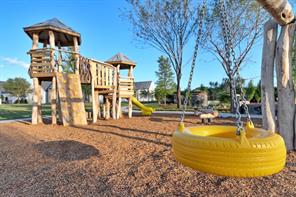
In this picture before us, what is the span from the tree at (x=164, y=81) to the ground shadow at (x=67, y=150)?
30559 mm

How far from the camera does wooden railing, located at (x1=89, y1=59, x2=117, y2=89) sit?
1094 centimetres

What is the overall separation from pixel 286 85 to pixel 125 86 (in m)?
10.1

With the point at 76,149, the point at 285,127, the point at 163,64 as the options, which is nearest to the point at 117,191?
the point at 76,149

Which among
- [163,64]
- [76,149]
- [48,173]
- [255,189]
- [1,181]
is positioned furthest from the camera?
[163,64]

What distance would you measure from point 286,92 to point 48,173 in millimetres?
5403

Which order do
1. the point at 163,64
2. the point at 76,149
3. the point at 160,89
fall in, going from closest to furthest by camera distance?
the point at 76,149 → the point at 160,89 → the point at 163,64

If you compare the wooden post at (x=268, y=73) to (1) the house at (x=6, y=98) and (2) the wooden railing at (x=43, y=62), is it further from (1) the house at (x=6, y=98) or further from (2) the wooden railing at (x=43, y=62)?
(1) the house at (x=6, y=98)

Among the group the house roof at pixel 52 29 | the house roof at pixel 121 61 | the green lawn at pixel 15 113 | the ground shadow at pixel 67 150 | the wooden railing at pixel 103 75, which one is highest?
the house roof at pixel 52 29

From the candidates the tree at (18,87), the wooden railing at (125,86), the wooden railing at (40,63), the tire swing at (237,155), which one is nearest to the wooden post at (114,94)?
the wooden railing at (125,86)

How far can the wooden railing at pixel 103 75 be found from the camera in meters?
10.9

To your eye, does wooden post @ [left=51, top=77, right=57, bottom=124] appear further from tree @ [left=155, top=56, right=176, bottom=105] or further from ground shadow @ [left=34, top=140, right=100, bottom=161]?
tree @ [left=155, top=56, right=176, bottom=105]

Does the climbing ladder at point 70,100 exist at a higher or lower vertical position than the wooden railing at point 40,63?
lower

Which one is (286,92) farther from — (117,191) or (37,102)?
(37,102)

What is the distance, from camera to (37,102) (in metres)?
11.0
